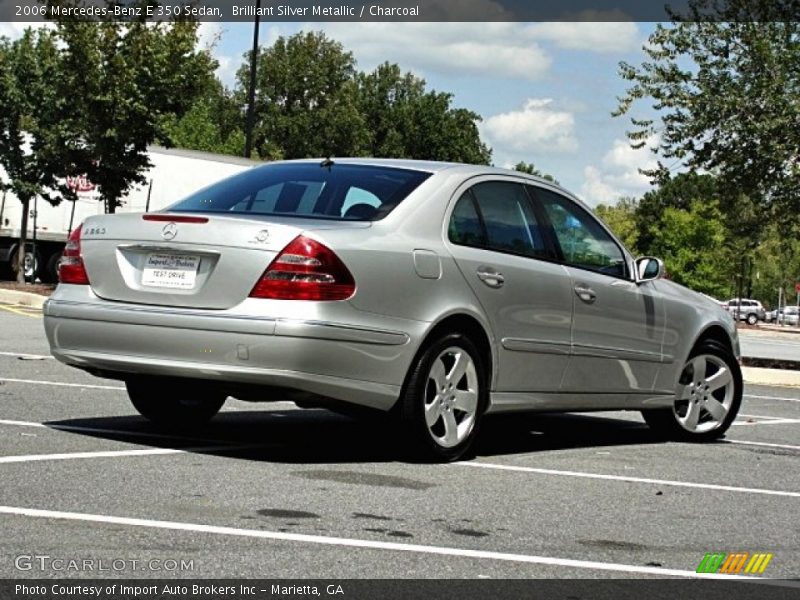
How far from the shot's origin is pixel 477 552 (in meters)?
5.21

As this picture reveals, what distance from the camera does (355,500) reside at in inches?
244

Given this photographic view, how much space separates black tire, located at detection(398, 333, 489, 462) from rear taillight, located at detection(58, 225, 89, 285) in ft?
5.96

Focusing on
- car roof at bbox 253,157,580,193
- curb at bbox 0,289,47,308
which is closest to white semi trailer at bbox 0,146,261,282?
curb at bbox 0,289,47,308

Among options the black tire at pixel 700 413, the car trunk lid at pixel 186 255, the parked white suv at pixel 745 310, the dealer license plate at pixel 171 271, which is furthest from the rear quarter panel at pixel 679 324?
the parked white suv at pixel 745 310

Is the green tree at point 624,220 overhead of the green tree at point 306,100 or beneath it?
beneath

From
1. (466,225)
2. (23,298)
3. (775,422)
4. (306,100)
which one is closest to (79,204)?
(23,298)

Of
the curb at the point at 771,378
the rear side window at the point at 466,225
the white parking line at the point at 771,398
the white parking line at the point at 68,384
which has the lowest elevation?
the curb at the point at 771,378

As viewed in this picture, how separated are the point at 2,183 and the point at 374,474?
36.0 m

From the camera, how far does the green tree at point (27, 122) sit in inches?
1574

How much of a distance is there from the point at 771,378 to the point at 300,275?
39.7 ft

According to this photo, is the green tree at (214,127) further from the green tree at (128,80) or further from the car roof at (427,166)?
the car roof at (427,166)

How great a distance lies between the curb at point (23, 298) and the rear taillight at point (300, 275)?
2104cm

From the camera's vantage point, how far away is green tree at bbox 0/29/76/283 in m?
40.0

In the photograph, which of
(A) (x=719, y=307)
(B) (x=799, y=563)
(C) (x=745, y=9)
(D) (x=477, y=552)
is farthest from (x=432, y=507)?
(C) (x=745, y=9)
